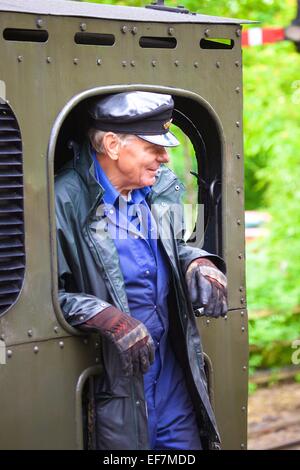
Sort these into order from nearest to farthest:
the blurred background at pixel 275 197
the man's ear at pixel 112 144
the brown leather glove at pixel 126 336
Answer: the brown leather glove at pixel 126 336, the man's ear at pixel 112 144, the blurred background at pixel 275 197

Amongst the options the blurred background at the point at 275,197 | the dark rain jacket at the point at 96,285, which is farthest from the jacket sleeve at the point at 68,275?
the blurred background at the point at 275,197

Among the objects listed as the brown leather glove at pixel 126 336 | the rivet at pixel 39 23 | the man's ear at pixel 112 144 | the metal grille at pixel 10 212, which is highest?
the rivet at pixel 39 23

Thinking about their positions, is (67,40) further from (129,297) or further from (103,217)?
(129,297)

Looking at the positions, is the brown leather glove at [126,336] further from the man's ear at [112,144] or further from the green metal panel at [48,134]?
the man's ear at [112,144]

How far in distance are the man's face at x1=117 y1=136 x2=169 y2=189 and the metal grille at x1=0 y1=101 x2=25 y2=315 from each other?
454 millimetres

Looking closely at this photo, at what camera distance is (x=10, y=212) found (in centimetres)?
392

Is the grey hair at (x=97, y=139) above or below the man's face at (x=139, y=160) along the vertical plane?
above

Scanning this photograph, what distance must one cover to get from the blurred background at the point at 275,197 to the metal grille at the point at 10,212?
17.1 feet

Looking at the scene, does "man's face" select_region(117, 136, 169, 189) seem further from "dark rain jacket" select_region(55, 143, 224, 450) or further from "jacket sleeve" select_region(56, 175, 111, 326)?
"jacket sleeve" select_region(56, 175, 111, 326)

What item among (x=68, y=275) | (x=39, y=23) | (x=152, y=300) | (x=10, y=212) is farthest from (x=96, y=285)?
(x=39, y=23)

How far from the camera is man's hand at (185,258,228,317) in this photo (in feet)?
13.8

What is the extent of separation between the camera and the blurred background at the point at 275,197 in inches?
388

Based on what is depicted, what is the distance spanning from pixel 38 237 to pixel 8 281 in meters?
0.21
